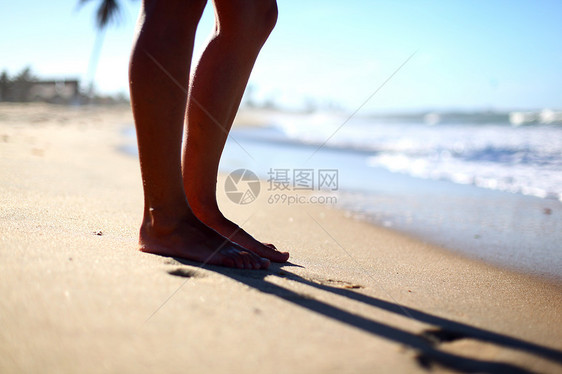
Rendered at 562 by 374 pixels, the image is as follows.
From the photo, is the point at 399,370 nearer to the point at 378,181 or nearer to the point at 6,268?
the point at 6,268

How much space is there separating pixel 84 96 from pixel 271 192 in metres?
26.5

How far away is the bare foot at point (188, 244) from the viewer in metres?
1.37

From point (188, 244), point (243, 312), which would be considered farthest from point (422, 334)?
point (188, 244)

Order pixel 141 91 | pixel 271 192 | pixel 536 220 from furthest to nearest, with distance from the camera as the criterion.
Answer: pixel 271 192 → pixel 536 220 → pixel 141 91

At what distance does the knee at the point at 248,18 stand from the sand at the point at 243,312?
2.63 ft

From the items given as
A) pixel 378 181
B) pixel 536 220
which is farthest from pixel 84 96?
pixel 536 220

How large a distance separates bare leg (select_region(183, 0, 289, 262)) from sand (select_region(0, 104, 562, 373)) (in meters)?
0.28

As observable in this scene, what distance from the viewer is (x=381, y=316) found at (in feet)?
3.69

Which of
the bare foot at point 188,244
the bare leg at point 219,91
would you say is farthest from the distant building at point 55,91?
the bare foot at point 188,244

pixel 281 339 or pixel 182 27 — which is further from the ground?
pixel 182 27

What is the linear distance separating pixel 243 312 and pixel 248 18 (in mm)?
1027

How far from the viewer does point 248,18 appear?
5.29 ft

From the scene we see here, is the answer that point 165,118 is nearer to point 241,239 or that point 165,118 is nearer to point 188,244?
point 188,244

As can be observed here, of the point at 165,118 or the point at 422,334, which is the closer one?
the point at 422,334
